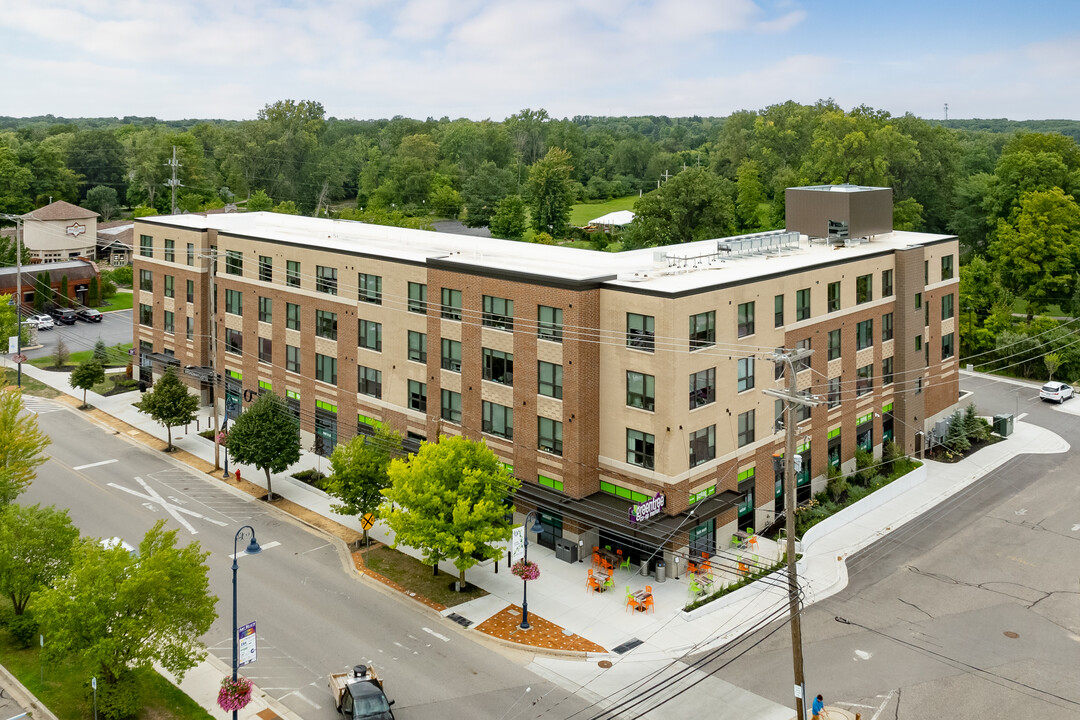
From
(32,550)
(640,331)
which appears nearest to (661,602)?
(640,331)

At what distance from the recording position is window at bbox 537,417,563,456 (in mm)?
41375

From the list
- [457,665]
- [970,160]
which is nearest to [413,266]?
[457,665]

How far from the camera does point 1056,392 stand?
66000 mm

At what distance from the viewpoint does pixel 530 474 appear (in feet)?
140

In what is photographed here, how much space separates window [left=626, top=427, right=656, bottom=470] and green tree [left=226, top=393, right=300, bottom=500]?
1773 centimetres

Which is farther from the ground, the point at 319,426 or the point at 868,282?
the point at 868,282

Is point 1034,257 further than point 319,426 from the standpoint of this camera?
Yes

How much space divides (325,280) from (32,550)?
24.1 m

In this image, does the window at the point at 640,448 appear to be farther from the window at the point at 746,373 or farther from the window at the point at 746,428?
the window at the point at 746,373

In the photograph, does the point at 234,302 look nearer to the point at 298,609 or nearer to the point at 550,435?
the point at 550,435

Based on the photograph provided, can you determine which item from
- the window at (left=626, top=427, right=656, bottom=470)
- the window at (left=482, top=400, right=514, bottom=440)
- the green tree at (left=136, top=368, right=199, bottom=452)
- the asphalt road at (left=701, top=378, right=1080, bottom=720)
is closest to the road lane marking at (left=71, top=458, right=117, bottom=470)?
the green tree at (left=136, top=368, right=199, bottom=452)

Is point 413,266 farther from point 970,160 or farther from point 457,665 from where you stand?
point 970,160

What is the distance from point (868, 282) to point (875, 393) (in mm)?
6103

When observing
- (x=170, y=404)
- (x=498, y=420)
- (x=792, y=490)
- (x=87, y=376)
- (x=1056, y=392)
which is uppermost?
(x=792, y=490)
